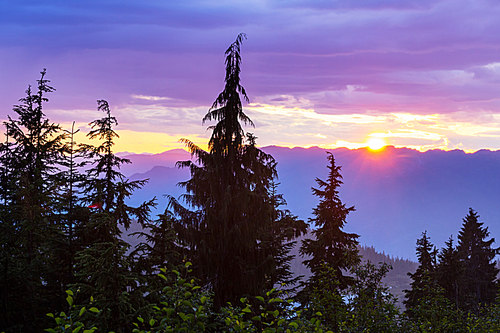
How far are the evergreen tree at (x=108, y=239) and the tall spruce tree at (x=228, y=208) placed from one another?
8.31ft

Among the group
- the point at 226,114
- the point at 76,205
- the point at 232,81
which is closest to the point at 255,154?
the point at 226,114

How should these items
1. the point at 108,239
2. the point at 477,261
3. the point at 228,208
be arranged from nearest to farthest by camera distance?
1. the point at 108,239
2. the point at 228,208
3. the point at 477,261

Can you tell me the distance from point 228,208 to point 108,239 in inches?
225

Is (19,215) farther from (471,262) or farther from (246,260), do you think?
(471,262)

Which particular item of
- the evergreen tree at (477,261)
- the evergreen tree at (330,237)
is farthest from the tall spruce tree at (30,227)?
the evergreen tree at (477,261)

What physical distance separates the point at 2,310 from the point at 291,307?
13.9 metres

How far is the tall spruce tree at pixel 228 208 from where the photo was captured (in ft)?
58.4

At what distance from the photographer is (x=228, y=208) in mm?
18047

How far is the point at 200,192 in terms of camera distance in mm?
18562

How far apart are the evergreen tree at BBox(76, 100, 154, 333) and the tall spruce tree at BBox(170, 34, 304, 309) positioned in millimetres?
2534

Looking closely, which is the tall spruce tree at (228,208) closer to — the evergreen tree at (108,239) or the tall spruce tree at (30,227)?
the evergreen tree at (108,239)

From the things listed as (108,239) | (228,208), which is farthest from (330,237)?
(108,239)

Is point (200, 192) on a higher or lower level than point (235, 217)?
higher

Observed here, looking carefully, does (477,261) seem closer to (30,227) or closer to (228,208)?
(228,208)
